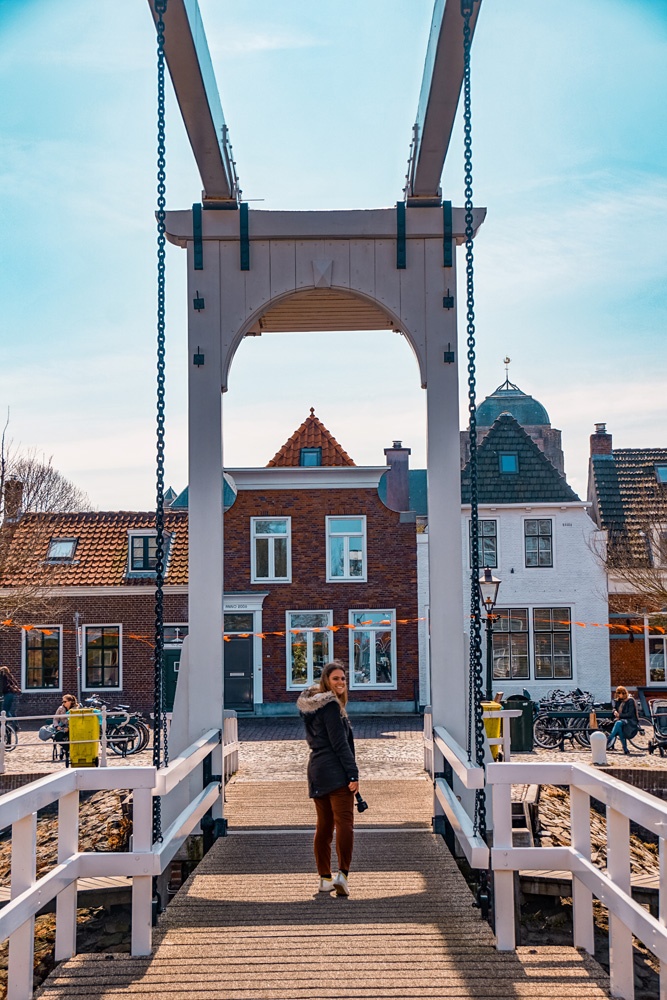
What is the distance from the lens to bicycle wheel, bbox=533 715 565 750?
1720 centimetres

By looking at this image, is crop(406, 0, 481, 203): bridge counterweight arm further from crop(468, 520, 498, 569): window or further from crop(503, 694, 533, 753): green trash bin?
crop(468, 520, 498, 569): window

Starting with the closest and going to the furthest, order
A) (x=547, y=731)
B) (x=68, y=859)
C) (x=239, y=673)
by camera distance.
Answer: (x=68, y=859)
(x=547, y=731)
(x=239, y=673)

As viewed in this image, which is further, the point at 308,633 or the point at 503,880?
the point at 308,633

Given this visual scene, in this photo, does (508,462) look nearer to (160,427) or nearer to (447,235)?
(447,235)

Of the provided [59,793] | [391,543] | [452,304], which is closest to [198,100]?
[452,304]

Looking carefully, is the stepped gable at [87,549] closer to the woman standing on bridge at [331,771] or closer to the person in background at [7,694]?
the person in background at [7,694]

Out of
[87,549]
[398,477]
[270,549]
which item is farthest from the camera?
[398,477]

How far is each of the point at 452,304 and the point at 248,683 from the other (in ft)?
56.0

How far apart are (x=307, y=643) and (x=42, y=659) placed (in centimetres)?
660

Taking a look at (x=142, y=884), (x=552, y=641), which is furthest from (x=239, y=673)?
(x=142, y=884)

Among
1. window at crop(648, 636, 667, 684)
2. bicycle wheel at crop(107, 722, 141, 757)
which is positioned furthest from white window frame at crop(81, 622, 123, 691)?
window at crop(648, 636, 667, 684)

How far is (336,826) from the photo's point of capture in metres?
5.80

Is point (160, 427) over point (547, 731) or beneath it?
over

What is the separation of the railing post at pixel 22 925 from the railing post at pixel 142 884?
0.72m
